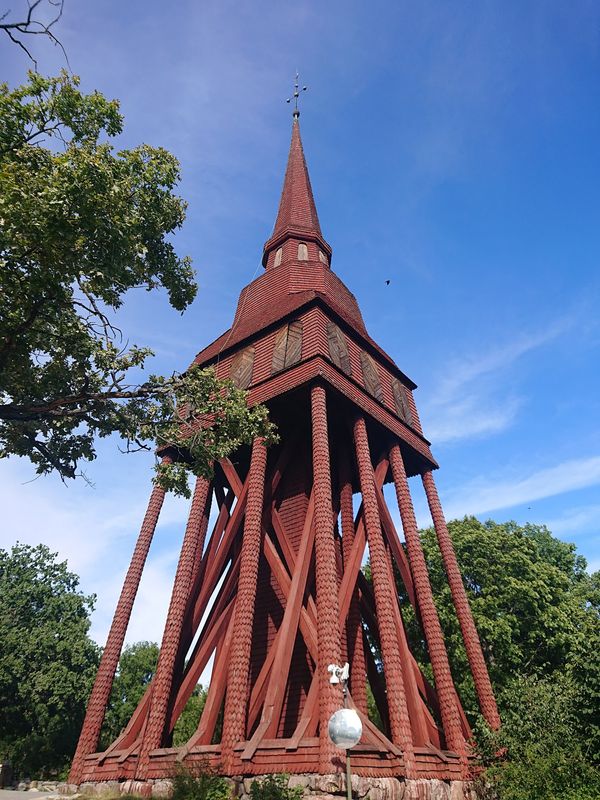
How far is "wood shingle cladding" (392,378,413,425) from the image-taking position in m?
20.2

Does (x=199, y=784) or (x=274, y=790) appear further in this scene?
(x=199, y=784)

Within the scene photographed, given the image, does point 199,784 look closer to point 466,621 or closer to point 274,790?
point 274,790

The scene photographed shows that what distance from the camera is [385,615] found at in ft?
45.0

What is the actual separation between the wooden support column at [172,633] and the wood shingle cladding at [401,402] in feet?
25.5

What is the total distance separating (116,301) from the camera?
33.7ft

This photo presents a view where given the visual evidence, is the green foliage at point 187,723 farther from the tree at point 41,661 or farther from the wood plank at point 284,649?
the wood plank at point 284,649

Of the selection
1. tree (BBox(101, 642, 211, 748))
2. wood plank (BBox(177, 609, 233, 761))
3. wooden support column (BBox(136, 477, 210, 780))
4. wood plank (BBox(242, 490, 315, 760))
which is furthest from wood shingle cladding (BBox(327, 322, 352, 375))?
tree (BBox(101, 642, 211, 748))

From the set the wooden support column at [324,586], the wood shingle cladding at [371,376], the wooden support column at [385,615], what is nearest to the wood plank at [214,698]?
the wooden support column at [324,586]

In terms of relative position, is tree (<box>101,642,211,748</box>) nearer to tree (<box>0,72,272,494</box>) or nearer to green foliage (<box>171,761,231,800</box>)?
green foliage (<box>171,761,231,800</box>)

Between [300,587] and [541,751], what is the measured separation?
23.1 ft

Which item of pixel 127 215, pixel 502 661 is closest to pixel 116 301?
pixel 127 215

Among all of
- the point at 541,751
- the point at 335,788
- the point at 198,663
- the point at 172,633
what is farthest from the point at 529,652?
the point at 172,633

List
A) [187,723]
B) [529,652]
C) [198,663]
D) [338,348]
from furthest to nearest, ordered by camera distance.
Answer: [187,723] → [529,652] → [338,348] → [198,663]

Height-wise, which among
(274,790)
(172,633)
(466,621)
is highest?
(466,621)
